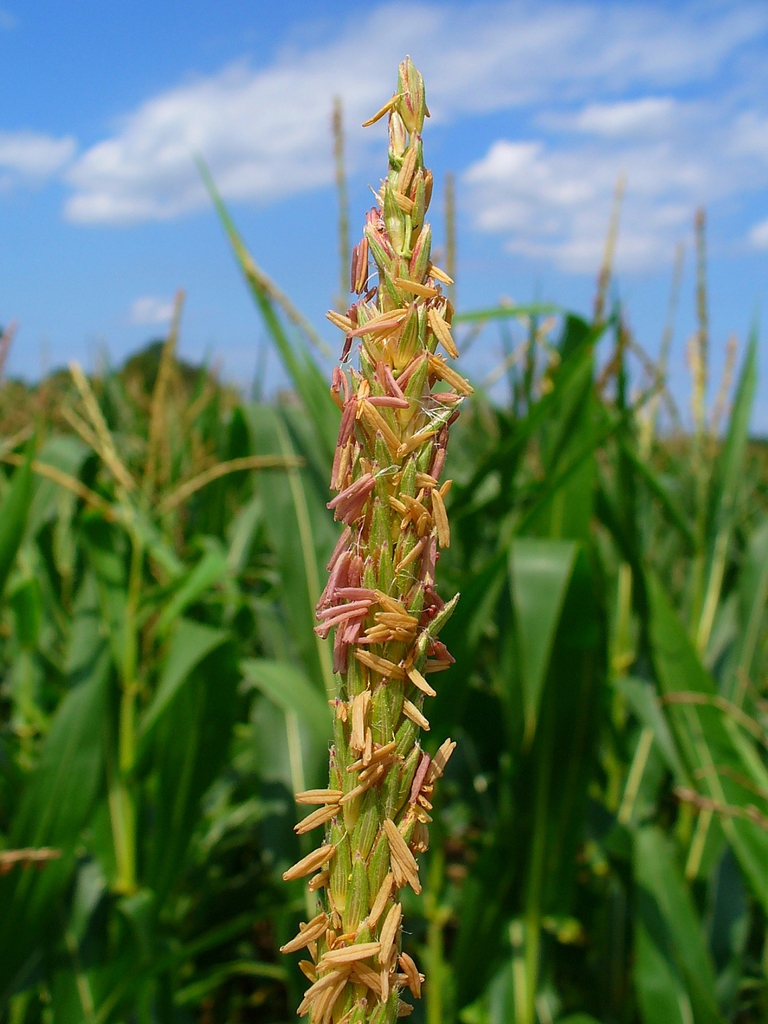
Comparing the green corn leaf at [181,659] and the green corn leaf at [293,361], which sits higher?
the green corn leaf at [293,361]

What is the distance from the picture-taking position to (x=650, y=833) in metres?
1.96

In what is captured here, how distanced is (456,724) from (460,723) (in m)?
0.17

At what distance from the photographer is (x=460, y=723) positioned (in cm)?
230

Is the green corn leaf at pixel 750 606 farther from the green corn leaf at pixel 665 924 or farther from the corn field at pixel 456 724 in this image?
the green corn leaf at pixel 665 924

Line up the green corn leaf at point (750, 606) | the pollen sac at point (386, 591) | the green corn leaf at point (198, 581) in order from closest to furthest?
the pollen sac at point (386, 591) → the green corn leaf at point (198, 581) → the green corn leaf at point (750, 606)

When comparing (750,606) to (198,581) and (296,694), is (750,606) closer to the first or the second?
(296,694)

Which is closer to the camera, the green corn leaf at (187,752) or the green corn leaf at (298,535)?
the green corn leaf at (298,535)

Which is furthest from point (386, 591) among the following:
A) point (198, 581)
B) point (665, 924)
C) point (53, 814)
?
point (665, 924)

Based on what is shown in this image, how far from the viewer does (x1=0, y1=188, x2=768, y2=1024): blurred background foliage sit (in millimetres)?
1846

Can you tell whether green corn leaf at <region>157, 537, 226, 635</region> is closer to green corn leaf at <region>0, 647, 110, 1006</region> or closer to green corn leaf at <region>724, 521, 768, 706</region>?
Result: green corn leaf at <region>0, 647, 110, 1006</region>

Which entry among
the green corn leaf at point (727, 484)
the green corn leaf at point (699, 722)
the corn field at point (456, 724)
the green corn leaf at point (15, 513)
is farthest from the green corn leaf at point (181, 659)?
the green corn leaf at point (727, 484)

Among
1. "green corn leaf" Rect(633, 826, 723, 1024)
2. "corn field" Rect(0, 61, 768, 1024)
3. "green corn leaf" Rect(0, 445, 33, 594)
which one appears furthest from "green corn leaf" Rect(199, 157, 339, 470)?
"green corn leaf" Rect(633, 826, 723, 1024)

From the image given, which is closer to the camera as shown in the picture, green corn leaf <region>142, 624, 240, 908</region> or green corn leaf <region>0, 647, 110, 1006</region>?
green corn leaf <region>0, 647, 110, 1006</region>

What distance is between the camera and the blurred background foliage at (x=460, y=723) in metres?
1.85
